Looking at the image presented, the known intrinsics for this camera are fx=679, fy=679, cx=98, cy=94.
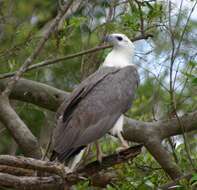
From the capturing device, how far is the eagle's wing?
597 centimetres

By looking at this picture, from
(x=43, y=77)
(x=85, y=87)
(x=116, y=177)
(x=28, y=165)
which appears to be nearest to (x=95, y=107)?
(x=85, y=87)

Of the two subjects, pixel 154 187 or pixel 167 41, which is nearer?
pixel 154 187

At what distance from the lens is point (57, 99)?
7.18 metres

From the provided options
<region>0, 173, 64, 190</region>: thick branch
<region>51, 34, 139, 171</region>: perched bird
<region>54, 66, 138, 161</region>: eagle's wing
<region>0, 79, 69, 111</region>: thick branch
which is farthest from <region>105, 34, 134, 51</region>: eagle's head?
<region>0, 173, 64, 190</region>: thick branch

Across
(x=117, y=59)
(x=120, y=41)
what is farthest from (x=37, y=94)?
(x=120, y=41)

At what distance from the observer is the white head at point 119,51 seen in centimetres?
695

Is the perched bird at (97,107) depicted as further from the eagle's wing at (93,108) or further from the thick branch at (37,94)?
the thick branch at (37,94)

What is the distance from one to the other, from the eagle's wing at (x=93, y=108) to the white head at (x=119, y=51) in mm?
172

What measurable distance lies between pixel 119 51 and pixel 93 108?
2.99ft

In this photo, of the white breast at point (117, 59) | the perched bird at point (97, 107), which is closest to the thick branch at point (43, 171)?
the perched bird at point (97, 107)

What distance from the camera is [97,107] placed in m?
6.42

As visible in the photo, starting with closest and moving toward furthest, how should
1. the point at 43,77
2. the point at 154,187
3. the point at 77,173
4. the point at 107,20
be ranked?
1. the point at 77,173
2. the point at 154,187
3. the point at 107,20
4. the point at 43,77

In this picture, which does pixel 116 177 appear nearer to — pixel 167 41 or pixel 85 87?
pixel 85 87

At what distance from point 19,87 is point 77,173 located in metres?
2.20
